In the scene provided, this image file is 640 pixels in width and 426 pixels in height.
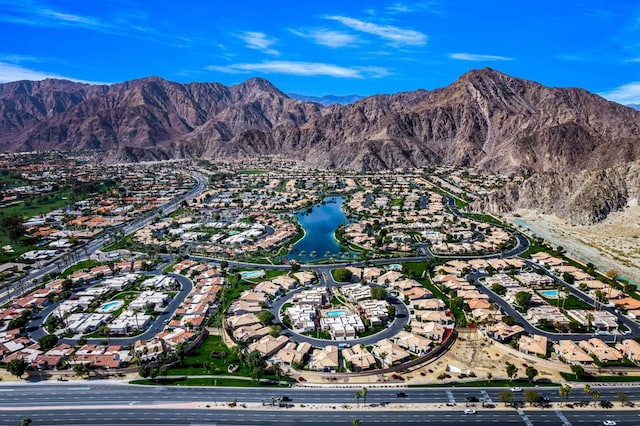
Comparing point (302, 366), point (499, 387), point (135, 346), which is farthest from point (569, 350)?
point (135, 346)

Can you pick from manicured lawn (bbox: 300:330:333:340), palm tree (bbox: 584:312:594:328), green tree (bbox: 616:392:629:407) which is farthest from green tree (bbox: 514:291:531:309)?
manicured lawn (bbox: 300:330:333:340)

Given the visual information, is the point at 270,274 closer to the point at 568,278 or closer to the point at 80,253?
the point at 80,253

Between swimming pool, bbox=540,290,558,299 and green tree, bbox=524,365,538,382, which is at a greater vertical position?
swimming pool, bbox=540,290,558,299

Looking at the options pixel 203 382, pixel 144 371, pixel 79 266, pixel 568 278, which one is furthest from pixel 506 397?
pixel 79 266

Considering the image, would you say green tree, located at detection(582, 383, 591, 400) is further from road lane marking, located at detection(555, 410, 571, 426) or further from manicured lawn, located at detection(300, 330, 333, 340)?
manicured lawn, located at detection(300, 330, 333, 340)

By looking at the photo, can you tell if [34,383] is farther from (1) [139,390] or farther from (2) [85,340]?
(1) [139,390]

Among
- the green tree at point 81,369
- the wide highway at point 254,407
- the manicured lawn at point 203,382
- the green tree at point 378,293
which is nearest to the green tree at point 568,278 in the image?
the wide highway at point 254,407
